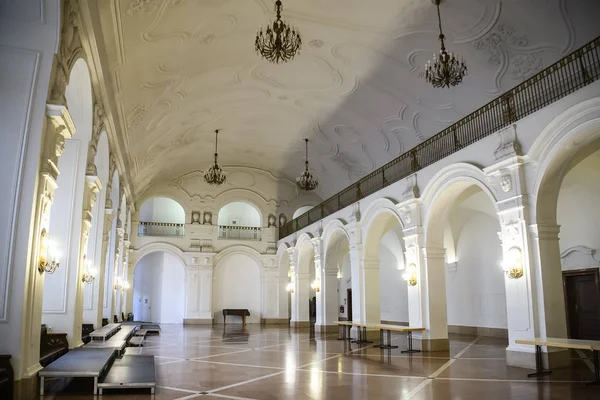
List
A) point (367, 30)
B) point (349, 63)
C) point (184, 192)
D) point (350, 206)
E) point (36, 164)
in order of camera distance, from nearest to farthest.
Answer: point (36, 164) → point (367, 30) → point (349, 63) → point (350, 206) → point (184, 192)

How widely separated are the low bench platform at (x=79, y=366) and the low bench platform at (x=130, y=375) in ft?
0.52

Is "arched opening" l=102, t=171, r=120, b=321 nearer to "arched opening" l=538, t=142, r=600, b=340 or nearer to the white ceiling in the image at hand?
the white ceiling

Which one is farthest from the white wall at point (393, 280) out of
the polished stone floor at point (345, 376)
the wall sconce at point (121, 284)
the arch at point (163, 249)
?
the wall sconce at point (121, 284)

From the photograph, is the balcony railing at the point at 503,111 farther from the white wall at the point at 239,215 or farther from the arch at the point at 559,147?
the white wall at the point at 239,215

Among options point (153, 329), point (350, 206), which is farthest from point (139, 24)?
point (153, 329)

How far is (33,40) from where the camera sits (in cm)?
677

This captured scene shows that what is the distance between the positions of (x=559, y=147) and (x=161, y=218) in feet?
72.7

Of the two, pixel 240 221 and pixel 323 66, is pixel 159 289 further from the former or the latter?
pixel 323 66

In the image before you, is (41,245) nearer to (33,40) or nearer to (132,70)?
(33,40)

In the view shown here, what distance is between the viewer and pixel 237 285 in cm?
2633

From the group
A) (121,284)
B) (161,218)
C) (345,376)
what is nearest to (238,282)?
(161,218)

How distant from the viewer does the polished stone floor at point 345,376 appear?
6.79m

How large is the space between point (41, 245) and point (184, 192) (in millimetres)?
19380

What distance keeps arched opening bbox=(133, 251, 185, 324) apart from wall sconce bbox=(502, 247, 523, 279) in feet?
61.2
